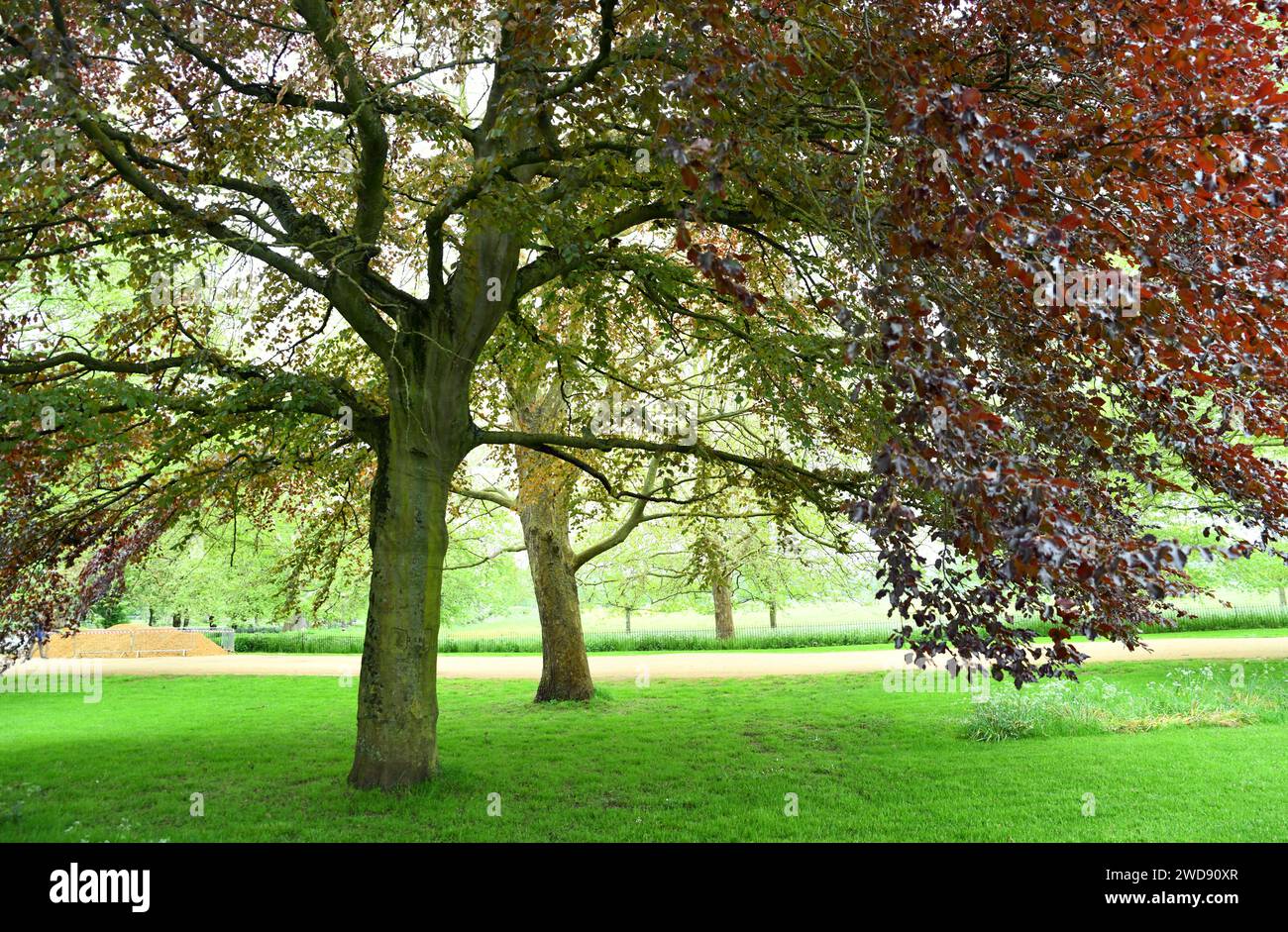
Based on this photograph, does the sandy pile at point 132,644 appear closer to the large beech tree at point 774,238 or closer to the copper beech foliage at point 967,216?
the large beech tree at point 774,238

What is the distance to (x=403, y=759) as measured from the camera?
27.6ft

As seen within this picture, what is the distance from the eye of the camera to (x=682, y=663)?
24078mm

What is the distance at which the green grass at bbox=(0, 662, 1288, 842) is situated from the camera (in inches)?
284

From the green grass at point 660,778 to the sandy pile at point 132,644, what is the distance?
18.5 meters

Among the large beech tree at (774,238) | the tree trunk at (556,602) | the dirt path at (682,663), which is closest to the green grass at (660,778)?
the tree trunk at (556,602)

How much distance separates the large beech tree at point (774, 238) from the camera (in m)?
4.16

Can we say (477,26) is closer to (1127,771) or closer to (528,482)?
(528,482)

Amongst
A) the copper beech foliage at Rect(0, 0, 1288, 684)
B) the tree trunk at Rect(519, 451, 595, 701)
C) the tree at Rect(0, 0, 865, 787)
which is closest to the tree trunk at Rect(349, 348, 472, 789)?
the tree at Rect(0, 0, 865, 787)

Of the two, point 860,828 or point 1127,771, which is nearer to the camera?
point 860,828

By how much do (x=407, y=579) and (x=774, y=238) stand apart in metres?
4.91

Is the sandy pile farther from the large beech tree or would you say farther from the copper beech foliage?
the copper beech foliage

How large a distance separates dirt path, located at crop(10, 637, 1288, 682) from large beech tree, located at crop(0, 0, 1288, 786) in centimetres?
1190
